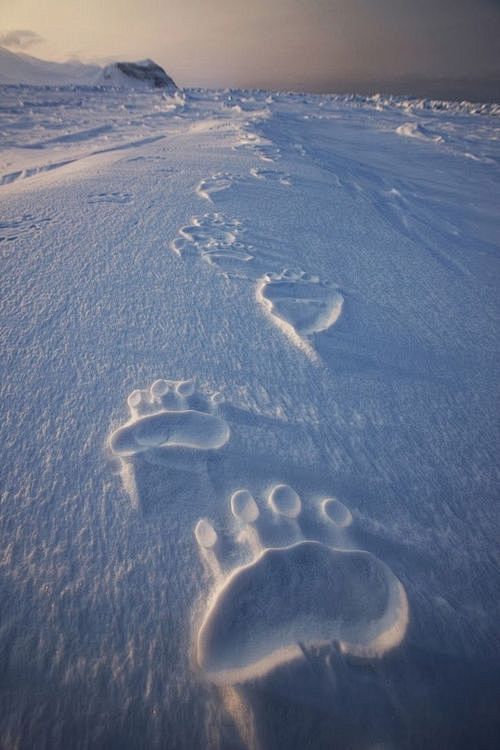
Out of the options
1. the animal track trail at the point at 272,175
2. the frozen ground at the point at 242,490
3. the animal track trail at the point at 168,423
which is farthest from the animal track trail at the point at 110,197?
the animal track trail at the point at 168,423

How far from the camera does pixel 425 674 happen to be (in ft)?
1.88

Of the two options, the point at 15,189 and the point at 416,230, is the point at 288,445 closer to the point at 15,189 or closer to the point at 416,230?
the point at 416,230

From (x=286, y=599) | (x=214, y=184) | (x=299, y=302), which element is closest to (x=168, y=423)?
(x=286, y=599)

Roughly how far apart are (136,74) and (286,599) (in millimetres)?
19132

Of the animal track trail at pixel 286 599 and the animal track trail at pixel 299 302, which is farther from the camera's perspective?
the animal track trail at pixel 299 302

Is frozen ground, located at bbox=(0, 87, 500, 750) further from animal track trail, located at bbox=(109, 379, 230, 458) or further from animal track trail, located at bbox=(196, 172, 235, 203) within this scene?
animal track trail, located at bbox=(196, 172, 235, 203)

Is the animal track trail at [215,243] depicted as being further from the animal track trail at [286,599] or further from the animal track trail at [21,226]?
the animal track trail at [286,599]

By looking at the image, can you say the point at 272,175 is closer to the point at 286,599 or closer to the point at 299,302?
the point at 299,302

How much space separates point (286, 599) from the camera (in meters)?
0.63

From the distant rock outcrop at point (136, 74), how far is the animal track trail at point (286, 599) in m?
18.2

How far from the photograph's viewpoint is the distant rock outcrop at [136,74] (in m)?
13.9

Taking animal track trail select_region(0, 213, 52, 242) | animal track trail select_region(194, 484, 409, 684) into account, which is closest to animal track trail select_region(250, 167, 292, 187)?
animal track trail select_region(0, 213, 52, 242)

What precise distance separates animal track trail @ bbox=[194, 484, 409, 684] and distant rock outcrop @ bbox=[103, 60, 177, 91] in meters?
18.2

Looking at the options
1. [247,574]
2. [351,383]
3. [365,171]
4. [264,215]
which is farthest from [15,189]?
[365,171]
